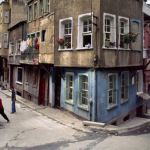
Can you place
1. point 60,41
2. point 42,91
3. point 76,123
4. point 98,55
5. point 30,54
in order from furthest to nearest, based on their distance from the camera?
point 30,54 < point 42,91 < point 60,41 < point 76,123 < point 98,55

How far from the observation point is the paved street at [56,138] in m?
7.65

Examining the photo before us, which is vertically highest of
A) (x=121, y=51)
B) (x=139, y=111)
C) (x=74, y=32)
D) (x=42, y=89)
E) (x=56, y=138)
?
(x=74, y=32)

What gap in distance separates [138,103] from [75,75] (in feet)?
20.7

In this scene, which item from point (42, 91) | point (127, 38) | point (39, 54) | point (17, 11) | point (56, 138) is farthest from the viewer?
point (17, 11)

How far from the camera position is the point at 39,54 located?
14695mm

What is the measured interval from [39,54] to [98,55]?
6.05m

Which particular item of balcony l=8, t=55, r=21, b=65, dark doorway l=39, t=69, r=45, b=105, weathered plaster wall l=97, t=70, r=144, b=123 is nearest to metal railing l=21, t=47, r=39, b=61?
dark doorway l=39, t=69, r=45, b=105

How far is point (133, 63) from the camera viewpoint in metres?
13.0

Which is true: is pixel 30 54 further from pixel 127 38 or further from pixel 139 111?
pixel 139 111

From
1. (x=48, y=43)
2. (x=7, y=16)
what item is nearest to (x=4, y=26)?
(x=7, y=16)

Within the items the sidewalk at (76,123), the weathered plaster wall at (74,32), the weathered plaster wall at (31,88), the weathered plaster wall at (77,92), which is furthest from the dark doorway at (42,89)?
the weathered plaster wall at (74,32)

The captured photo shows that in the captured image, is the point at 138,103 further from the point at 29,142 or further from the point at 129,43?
the point at 29,142

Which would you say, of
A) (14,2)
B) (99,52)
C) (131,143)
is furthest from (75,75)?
(14,2)

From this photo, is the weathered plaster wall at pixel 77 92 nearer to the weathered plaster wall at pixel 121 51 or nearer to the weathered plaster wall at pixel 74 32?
the weathered plaster wall at pixel 74 32
